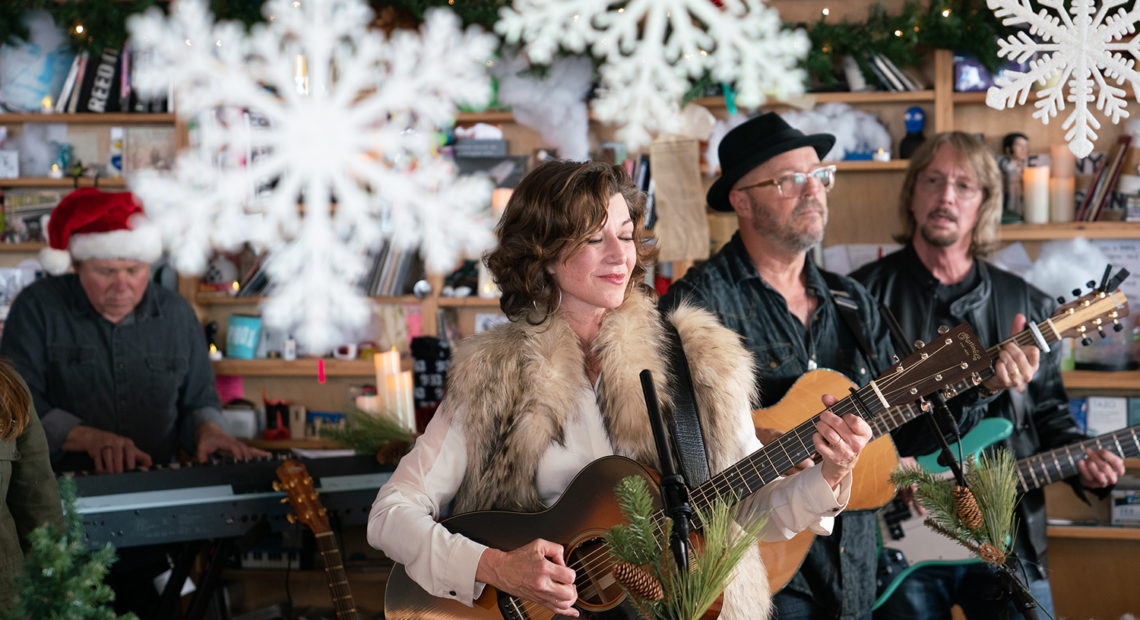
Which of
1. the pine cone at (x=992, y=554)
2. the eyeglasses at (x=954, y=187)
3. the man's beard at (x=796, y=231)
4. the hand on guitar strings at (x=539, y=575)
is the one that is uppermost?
the eyeglasses at (x=954, y=187)

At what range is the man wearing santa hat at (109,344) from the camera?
3.20 metres

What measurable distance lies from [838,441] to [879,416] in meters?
0.28

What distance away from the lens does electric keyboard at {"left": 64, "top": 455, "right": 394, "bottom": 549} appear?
2.56 metres

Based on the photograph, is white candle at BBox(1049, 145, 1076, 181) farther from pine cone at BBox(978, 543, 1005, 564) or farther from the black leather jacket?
pine cone at BBox(978, 543, 1005, 564)

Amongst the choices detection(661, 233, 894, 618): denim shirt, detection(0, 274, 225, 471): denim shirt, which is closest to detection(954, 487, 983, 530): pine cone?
detection(661, 233, 894, 618): denim shirt

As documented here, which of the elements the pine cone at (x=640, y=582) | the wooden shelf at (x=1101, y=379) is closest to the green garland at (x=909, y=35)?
the wooden shelf at (x=1101, y=379)

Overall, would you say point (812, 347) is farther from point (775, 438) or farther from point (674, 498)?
point (674, 498)

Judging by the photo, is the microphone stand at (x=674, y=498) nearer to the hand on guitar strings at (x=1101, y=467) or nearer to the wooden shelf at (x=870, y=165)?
the hand on guitar strings at (x=1101, y=467)

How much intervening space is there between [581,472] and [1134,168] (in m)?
2.87

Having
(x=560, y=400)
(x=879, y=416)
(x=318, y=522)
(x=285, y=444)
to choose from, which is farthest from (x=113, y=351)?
(x=879, y=416)

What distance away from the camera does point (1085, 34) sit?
1691mm

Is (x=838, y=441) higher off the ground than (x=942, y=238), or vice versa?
(x=942, y=238)

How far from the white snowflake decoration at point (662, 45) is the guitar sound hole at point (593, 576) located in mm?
2399

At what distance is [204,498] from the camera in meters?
2.67
